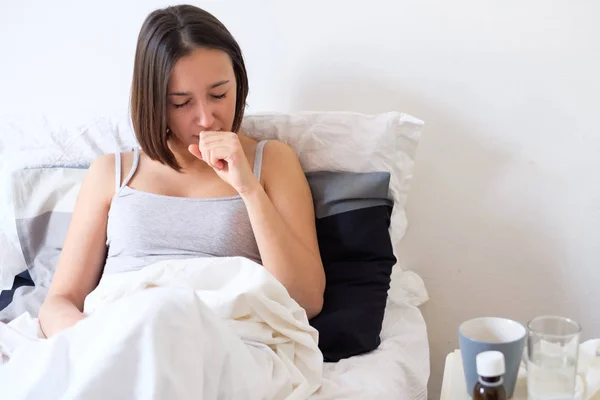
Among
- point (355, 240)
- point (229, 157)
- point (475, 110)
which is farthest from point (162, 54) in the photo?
point (475, 110)

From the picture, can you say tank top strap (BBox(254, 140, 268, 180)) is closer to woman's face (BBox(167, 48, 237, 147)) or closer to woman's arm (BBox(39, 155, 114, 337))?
woman's face (BBox(167, 48, 237, 147))

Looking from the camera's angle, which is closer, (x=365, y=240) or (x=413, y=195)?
(x=365, y=240)

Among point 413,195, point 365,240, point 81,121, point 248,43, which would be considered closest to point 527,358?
point 365,240

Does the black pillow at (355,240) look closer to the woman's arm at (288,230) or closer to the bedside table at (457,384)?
the woman's arm at (288,230)

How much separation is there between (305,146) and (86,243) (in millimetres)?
469

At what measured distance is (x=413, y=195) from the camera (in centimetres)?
145

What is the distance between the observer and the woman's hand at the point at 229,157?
3.96ft

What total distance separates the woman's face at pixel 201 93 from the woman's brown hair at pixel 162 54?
0.05 feet

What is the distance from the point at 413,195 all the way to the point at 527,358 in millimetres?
624

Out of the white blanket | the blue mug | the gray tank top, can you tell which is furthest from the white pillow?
the blue mug

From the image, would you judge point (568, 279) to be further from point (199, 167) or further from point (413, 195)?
point (199, 167)

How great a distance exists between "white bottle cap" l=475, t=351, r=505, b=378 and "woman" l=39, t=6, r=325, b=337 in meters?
0.47

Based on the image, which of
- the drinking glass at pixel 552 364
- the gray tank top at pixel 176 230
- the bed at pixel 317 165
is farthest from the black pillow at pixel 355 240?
the drinking glass at pixel 552 364

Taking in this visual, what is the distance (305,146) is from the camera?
1.39 m
